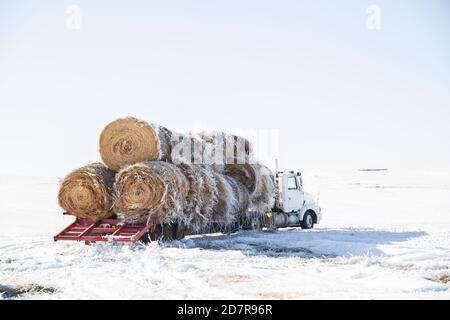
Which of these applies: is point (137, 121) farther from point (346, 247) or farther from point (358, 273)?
point (358, 273)

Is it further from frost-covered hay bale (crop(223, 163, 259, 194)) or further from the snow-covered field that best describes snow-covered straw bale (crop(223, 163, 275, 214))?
the snow-covered field

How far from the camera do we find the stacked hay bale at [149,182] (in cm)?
1245

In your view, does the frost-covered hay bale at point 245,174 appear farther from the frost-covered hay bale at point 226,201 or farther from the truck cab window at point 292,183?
the truck cab window at point 292,183

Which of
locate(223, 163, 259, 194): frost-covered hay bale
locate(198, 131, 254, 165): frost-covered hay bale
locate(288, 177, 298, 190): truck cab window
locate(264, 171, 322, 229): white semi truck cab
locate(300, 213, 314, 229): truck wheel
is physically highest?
locate(198, 131, 254, 165): frost-covered hay bale

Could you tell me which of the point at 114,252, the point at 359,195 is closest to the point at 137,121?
the point at 114,252

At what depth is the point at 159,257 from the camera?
10508 mm

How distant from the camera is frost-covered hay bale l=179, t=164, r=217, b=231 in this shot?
13539 millimetres

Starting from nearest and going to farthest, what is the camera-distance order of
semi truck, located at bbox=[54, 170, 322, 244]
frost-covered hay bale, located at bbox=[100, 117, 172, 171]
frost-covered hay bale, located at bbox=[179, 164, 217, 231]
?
semi truck, located at bbox=[54, 170, 322, 244], frost-covered hay bale, located at bbox=[100, 117, 172, 171], frost-covered hay bale, located at bbox=[179, 164, 217, 231]

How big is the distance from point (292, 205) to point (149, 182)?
8.39m

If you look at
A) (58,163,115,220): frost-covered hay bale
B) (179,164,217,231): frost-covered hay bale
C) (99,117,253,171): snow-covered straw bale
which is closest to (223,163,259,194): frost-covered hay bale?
(179,164,217,231): frost-covered hay bale

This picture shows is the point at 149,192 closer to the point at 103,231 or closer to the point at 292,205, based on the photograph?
the point at 103,231

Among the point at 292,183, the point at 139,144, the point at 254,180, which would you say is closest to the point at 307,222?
the point at 292,183

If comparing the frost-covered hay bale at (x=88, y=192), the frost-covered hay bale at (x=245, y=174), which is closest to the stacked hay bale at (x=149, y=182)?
the frost-covered hay bale at (x=88, y=192)
